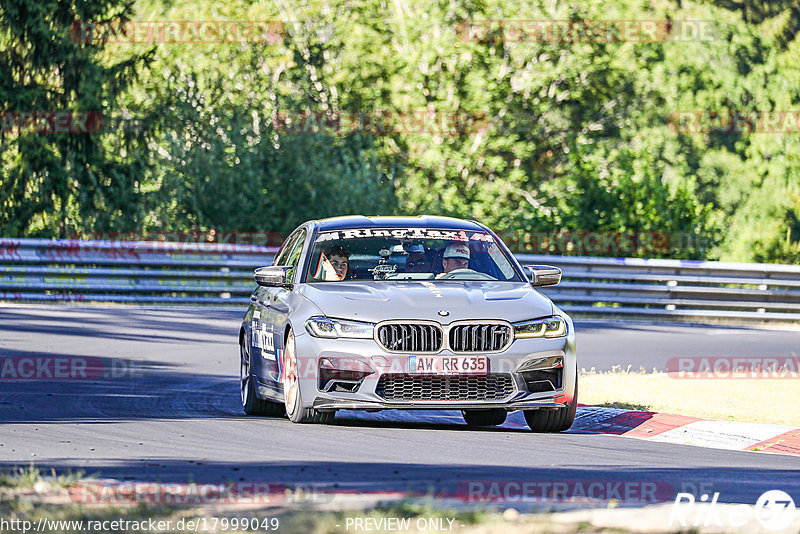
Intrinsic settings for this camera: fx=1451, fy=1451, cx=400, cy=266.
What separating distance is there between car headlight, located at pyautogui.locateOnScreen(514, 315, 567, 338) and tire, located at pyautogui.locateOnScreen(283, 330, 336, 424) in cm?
159

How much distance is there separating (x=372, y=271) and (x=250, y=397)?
1559 millimetres

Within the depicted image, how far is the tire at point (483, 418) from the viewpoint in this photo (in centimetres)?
1173

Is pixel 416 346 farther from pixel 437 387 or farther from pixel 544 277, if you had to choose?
pixel 544 277

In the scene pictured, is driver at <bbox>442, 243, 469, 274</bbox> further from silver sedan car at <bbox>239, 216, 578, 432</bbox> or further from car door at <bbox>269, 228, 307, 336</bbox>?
car door at <bbox>269, 228, 307, 336</bbox>

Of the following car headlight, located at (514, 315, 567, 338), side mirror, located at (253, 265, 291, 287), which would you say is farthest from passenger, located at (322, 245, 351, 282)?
car headlight, located at (514, 315, 567, 338)

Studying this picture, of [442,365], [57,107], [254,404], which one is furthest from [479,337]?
[57,107]

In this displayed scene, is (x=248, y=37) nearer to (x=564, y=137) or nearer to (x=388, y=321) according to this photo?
(x=564, y=137)

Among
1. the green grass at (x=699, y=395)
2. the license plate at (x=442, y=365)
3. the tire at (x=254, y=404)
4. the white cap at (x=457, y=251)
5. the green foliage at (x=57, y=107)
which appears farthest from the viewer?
the green foliage at (x=57, y=107)

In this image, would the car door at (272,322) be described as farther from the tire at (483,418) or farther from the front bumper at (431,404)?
the tire at (483,418)

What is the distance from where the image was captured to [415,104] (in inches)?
1650

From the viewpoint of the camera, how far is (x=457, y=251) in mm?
11820

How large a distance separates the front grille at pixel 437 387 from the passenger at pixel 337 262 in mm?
1375

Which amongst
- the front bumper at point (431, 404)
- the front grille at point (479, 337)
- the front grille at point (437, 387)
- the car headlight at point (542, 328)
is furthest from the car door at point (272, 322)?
the car headlight at point (542, 328)

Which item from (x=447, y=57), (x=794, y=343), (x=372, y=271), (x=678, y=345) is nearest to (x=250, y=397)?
(x=372, y=271)
